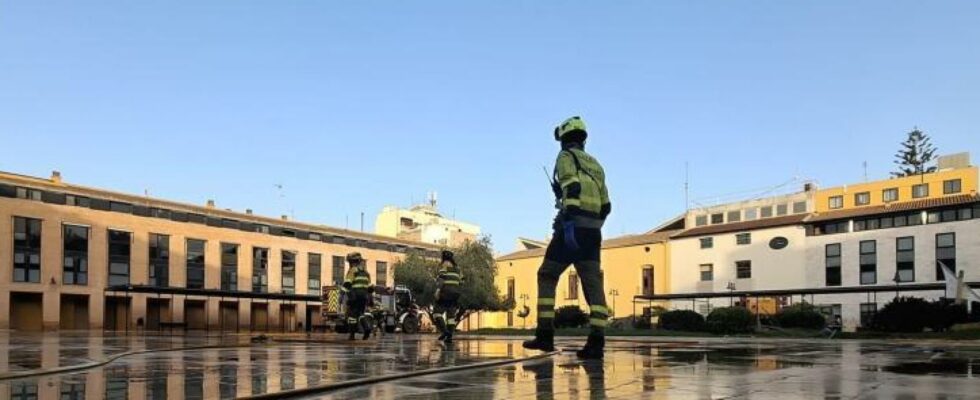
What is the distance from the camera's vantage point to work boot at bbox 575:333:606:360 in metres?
11.3

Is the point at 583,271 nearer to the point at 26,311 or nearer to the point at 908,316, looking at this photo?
the point at 908,316

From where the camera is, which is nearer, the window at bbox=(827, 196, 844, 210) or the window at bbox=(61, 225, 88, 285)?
the window at bbox=(61, 225, 88, 285)

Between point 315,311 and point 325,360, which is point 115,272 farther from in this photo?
point 325,360

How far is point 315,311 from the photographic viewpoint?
98.8 metres

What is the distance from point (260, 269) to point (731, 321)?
205ft

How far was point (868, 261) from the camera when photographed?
69.8m

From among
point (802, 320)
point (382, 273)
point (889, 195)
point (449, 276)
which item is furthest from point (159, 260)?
point (449, 276)

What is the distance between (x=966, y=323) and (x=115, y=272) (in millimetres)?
67815

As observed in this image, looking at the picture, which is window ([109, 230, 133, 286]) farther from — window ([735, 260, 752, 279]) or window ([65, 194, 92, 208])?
window ([735, 260, 752, 279])

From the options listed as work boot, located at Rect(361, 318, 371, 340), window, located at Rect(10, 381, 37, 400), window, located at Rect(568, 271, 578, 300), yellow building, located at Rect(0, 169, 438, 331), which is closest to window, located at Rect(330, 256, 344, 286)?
yellow building, located at Rect(0, 169, 438, 331)

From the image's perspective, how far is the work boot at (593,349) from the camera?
37.2ft

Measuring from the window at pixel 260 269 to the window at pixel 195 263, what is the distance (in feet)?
21.3

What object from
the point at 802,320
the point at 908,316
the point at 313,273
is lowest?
the point at 802,320

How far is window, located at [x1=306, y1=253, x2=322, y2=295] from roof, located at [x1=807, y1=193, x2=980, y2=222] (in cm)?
5350
